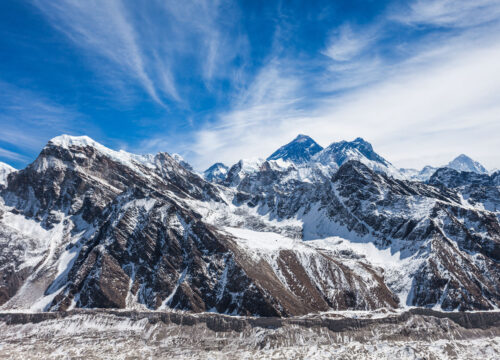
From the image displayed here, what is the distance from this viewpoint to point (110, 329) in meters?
155

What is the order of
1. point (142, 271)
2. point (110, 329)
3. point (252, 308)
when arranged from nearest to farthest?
point (110, 329) → point (252, 308) → point (142, 271)

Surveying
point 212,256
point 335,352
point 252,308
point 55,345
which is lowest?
point 55,345

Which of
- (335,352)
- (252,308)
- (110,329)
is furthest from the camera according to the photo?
(252,308)

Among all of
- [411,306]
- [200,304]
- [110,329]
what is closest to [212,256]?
[200,304]

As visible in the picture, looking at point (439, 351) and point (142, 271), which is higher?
point (142, 271)

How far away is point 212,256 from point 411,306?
4716 inches

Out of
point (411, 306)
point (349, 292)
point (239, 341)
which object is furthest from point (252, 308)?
point (411, 306)

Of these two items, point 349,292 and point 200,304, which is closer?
point 200,304

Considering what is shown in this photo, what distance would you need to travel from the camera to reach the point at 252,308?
168 meters

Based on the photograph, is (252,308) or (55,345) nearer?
(55,345)

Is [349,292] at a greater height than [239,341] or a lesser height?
greater

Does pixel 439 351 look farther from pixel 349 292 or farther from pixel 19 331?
pixel 19 331

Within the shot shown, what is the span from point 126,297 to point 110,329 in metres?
23.0

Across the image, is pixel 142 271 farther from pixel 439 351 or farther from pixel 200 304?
pixel 439 351
